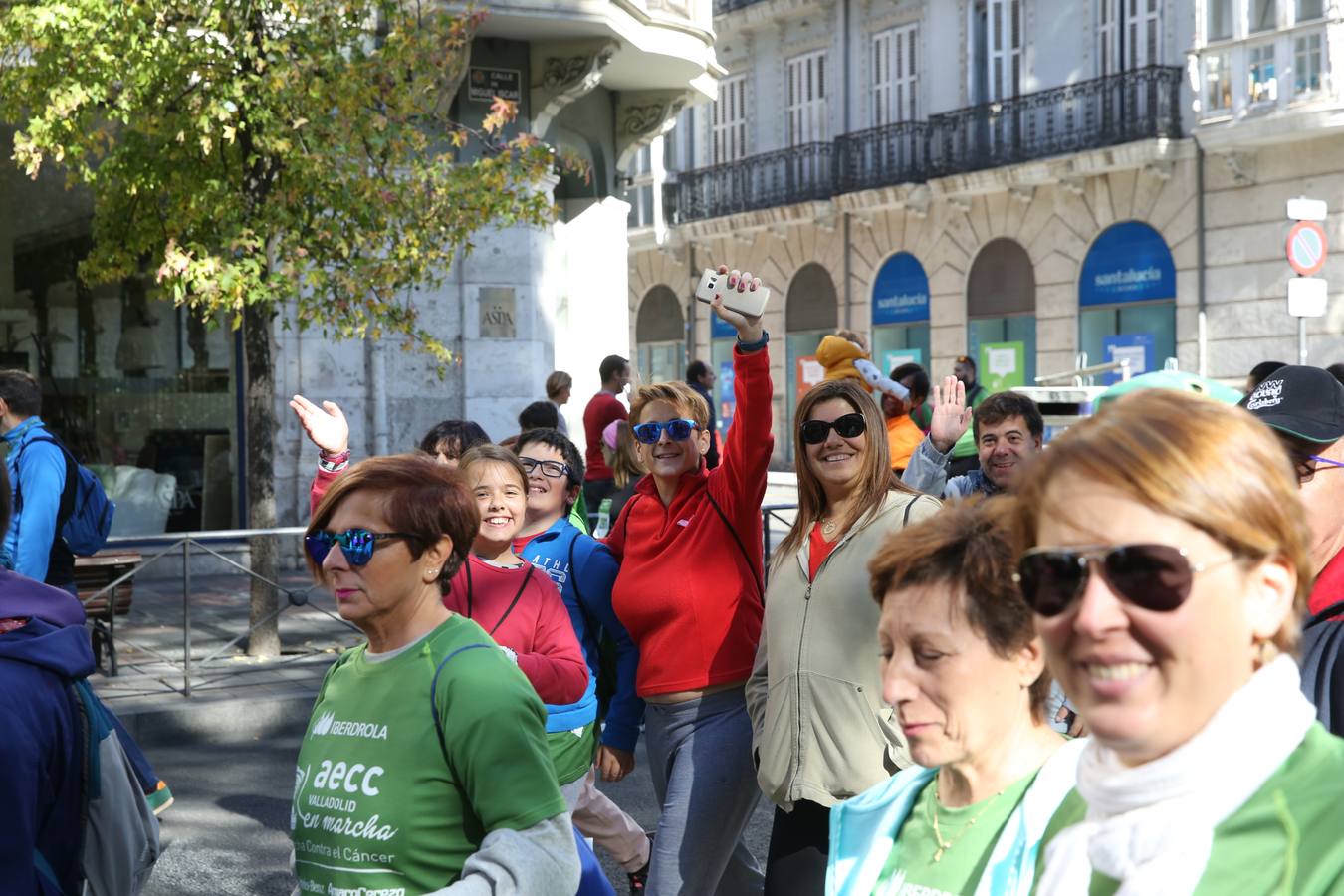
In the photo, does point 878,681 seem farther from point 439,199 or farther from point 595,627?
point 439,199

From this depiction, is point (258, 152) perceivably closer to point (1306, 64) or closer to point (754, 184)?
point (1306, 64)

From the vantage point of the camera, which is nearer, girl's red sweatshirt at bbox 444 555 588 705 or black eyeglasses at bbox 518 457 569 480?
girl's red sweatshirt at bbox 444 555 588 705

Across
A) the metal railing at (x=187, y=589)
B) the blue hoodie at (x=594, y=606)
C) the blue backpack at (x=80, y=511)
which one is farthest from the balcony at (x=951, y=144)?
the blue hoodie at (x=594, y=606)

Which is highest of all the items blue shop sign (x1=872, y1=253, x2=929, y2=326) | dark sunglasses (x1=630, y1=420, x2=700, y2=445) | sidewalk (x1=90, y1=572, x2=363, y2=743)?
blue shop sign (x1=872, y1=253, x2=929, y2=326)

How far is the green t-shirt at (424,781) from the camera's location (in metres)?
2.65

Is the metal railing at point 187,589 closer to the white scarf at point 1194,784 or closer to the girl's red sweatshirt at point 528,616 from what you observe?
the girl's red sweatshirt at point 528,616

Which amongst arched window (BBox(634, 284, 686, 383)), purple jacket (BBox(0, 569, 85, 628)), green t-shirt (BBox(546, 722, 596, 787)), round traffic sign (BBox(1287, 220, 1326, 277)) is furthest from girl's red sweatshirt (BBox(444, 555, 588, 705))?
arched window (BBox(634, 284, 686, 383))

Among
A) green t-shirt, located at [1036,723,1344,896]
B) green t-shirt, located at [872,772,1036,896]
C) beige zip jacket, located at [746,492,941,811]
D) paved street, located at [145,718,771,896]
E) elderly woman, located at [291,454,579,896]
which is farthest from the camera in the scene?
paved street, located at [145,718,771,896]

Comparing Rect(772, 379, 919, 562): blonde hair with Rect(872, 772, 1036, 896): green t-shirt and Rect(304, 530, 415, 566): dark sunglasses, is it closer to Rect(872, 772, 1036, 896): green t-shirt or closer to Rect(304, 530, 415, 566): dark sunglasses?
Rect(304, 530, 415, 566): dark sunglasses

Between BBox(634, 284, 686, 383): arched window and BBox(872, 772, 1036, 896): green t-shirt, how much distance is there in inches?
1375

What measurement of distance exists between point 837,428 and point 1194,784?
2.89m

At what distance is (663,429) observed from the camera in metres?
5.04

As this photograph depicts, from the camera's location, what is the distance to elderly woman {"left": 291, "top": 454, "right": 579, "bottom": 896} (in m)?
2.63

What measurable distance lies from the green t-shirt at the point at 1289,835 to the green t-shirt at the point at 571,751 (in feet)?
10.7
